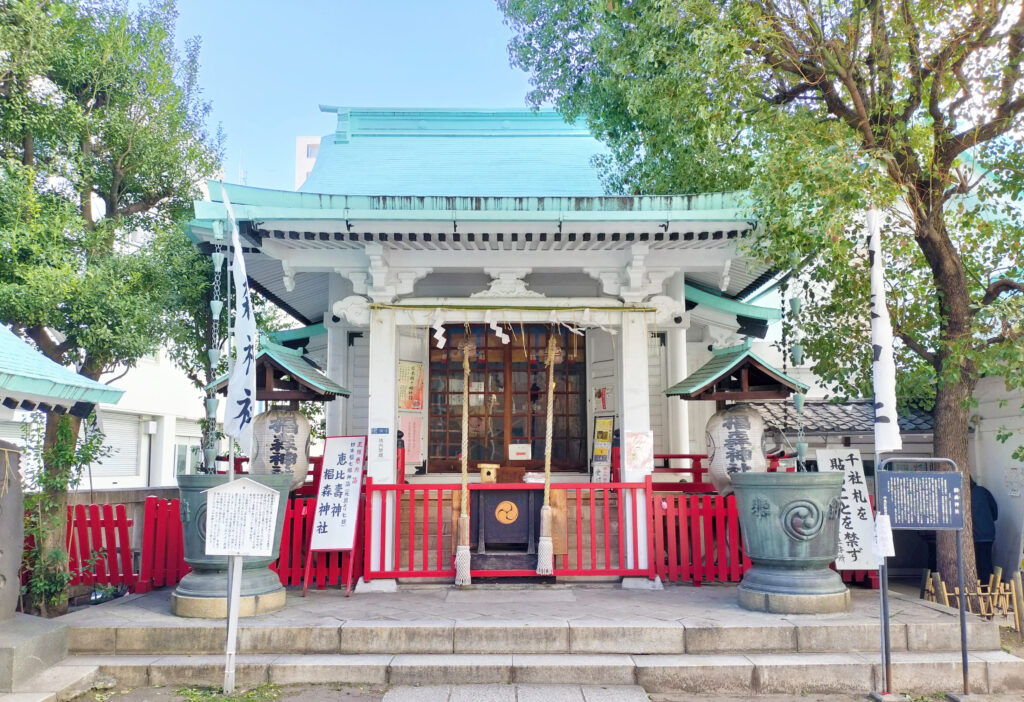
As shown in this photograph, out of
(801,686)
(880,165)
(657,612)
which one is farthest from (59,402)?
(880,165)

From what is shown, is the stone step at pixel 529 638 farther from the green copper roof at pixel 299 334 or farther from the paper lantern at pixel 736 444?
Answer: the green copper roof at pixel 299 334

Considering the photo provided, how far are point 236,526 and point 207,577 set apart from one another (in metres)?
1.50

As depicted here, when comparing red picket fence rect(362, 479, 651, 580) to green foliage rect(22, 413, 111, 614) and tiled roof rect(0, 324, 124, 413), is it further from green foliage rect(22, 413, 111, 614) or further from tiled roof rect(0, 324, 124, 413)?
tiled roof rect(0, 324, 124, 413)

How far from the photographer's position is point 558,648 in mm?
6574

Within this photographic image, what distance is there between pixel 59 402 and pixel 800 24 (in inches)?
324

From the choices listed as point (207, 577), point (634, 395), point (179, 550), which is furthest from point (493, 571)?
point (179, 550)

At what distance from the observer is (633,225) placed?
336 inches

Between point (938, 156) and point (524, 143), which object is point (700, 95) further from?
point (524, 143)

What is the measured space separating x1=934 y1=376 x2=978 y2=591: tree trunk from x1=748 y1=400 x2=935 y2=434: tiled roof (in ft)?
6.50

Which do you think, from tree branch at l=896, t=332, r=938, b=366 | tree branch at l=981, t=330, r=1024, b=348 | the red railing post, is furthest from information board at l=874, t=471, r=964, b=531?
the red railing post

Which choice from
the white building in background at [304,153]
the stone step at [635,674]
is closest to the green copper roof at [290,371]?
the stone step at [635,674]

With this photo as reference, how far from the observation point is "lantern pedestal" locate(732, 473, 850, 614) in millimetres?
7047

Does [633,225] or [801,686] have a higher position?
[633,225]

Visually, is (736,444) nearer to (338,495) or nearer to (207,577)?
(338,495)
